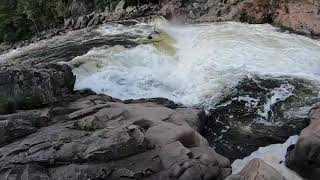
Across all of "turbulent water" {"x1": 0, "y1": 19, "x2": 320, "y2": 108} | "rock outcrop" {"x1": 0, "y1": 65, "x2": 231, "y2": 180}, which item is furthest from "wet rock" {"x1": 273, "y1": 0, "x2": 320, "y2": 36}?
"rock outcrop" {"x1": 0, "y1": 65, "x2": 231, "y2": 180}

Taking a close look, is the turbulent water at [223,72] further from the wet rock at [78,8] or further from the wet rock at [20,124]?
the wet rock at [78,8]

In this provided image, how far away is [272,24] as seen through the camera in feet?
73.8

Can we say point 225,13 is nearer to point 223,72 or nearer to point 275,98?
point 223,72

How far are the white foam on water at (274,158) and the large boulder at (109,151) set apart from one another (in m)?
0.51

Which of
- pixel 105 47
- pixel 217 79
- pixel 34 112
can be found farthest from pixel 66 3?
pixel 34 112

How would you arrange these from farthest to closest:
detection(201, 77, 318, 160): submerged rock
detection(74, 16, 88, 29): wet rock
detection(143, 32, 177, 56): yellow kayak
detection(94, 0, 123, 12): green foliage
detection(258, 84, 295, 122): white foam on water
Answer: detection(94, 0, 123, 12): green foliage, detection(74, 16, 88, 29): wet rock, detection(143, 32, 177, 56): yellow kayak, detection(258, 84, 295, 122): white foam on water, detection(201, 77, 318, 160): submerged rock

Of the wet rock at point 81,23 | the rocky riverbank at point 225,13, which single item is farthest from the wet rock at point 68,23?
the wet rock at point 81,23

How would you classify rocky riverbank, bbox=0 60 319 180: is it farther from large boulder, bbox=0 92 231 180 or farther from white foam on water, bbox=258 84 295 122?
white foam on water, bbox=258 84 295 122

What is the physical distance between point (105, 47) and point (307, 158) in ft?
39.3

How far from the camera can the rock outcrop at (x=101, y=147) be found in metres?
8.73

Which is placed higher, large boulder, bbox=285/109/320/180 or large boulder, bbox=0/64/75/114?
large boulder, bbox=0/64/75/114

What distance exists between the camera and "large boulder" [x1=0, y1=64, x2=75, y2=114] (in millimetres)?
11719

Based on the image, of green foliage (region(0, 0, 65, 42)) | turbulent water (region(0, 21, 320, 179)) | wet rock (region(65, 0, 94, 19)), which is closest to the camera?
turbulent water (region(0, 21, 320, 179))

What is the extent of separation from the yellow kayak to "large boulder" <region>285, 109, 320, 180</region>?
9652mm
